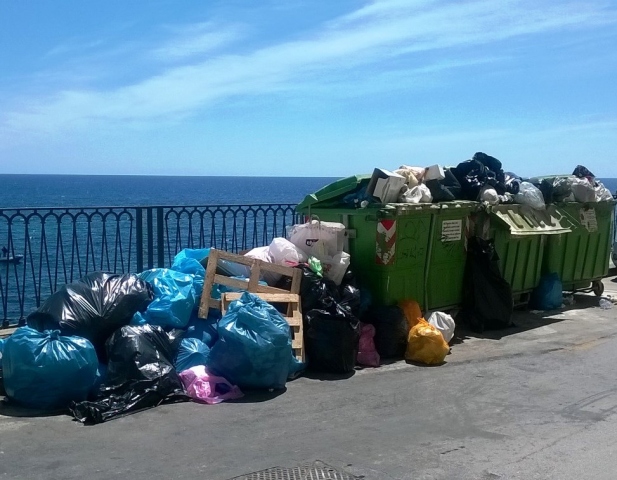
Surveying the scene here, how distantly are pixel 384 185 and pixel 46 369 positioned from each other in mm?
3865

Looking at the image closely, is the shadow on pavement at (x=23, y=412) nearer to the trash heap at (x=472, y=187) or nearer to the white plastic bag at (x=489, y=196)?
the trash heap at (x=472, y=187)

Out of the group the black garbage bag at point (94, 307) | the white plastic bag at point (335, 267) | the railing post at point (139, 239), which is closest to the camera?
the black garbage bag at point (94, 307)

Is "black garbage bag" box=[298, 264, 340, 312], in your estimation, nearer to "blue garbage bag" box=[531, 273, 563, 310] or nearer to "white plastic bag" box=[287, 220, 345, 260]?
"white plastic bag" box=[287, 220, 345, 260]

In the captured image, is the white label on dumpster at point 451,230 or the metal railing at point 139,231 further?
the white label on dumpster at point 451,230

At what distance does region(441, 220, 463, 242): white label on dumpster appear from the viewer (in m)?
8.34

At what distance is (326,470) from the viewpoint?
448 cm

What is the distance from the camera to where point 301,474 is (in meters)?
4.42

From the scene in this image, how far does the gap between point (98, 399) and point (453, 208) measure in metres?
4.47

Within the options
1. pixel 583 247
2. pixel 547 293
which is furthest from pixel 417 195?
pixel 583 247

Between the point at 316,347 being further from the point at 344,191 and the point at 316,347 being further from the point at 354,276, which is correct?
the point at 344,191

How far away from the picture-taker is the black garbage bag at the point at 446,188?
332 inches

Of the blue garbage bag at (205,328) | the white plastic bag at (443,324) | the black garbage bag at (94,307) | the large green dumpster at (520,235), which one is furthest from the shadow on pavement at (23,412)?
the large green dumpster at (520,235)

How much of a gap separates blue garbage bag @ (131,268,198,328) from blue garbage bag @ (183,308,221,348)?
3.6 inches

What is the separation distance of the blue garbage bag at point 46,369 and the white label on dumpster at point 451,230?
13.9 ft
